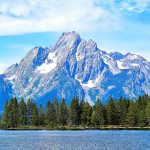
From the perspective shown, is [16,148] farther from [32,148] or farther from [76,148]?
[76,148]

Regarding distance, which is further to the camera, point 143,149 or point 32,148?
point 32,148

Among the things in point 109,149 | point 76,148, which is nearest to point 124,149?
point 109,149

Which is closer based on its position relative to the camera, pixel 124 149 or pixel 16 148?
pixel 124 149

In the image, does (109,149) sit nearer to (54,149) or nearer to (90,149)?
(90,149)

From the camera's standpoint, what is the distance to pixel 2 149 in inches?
4609

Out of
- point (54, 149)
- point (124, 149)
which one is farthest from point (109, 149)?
point (54, 149)

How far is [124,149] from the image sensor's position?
11219cm

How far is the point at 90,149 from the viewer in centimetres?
11456

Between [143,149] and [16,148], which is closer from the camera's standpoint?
[143,149]

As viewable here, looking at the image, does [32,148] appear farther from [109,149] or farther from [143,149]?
[143,149]

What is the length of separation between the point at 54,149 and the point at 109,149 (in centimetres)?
1302

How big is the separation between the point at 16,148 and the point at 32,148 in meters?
3.99

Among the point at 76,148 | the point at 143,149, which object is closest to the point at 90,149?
the point at 76,148

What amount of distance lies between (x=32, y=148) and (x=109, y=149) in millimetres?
18997
